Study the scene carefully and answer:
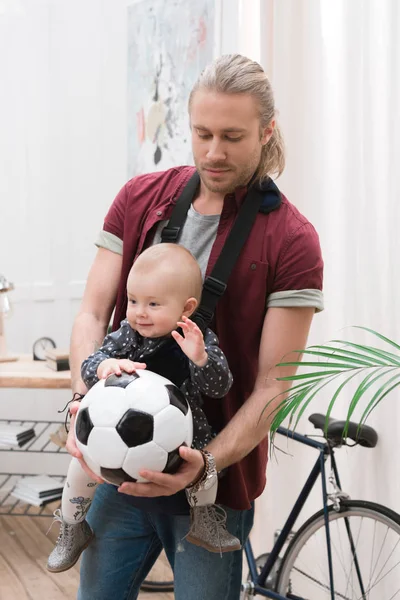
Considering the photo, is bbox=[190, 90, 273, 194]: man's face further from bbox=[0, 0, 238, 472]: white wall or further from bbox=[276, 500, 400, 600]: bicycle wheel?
bbox=[0, 0, 238, 472]: white wall

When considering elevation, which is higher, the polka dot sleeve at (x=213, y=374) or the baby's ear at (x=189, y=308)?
the baby's ear at (x=189, y=308)

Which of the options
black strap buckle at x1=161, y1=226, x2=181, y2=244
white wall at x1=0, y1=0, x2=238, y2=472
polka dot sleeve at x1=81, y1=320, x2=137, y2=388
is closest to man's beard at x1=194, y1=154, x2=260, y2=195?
black strap buckle at x1=161, y1=226, x2=181, y2=244

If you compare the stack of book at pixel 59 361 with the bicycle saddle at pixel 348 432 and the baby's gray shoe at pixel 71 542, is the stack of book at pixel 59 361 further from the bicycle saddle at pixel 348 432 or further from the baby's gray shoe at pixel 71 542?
the baby's gray shoe at pixel 71 542

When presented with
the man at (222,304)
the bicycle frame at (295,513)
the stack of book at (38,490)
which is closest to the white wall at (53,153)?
the stack of book at (38,490)

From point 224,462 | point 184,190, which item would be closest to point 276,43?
point 184,190

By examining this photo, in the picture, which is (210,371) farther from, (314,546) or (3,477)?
(3,477)

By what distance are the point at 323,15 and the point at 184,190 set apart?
1170mm

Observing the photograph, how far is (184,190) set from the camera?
1.67 m

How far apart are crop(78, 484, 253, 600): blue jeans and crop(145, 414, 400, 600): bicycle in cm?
67

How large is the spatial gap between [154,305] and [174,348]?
10 centimetres

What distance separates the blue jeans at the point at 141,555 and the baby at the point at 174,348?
0.21 feet

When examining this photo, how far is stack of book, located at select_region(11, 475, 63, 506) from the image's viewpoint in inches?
143

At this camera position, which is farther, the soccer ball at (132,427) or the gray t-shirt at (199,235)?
the gray t-shirt at (199,235)

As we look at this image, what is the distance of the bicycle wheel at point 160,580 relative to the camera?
10.5 ft
